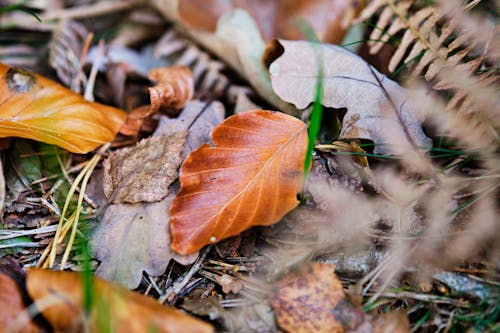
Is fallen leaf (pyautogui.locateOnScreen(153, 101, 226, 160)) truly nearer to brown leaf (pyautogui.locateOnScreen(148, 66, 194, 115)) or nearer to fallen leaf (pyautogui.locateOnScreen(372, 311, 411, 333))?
brown leaf (pyautogui.locateOnScreen(148, 66, 194, 115))

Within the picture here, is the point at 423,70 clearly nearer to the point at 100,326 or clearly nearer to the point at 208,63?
the point at 208,63

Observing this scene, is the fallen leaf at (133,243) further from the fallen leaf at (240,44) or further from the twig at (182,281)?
the fallen leaf at (240,44)

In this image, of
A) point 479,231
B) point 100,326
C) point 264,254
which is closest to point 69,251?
point 100,326

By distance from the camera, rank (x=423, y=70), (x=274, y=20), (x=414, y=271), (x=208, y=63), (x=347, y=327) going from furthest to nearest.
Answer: (x=274, y=20) → (x=208, y=63) → (x=423, y=70) → (x=414, y=271) → (x=347, y=327)

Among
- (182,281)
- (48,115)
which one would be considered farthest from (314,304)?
(48,115)

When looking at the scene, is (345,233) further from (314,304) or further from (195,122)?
(195,122)
